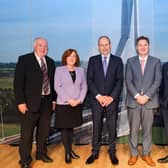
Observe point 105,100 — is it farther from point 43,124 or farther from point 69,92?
point 43,124

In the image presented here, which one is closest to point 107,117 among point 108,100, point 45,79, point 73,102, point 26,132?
point 108,100

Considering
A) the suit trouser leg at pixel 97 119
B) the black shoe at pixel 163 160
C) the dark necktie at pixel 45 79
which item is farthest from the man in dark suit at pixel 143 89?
the dark necktie at pixel 45 79

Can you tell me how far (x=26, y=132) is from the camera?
3779 millimetres

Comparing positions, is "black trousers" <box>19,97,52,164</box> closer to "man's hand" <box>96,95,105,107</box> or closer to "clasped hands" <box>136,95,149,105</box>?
"man's hand" <box>96,95,105,107</box>

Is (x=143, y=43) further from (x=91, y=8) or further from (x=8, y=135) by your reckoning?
(x=8, y=135)

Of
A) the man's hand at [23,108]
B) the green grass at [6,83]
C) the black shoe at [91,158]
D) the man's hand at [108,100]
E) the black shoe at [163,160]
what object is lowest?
the black shoe at [163,160]

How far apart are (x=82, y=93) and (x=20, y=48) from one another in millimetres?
1661

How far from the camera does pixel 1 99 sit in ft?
16.9

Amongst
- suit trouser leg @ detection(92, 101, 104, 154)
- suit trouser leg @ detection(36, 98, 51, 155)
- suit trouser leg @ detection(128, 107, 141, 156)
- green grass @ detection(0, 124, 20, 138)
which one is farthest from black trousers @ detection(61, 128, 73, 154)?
green grass @ detection(0, 124, 20, 138)

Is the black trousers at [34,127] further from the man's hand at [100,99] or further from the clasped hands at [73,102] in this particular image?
the man's hand at [100,99]

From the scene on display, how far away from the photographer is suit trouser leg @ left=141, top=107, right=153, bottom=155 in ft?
12.8

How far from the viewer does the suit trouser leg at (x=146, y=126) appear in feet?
12.8

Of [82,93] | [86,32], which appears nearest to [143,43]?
[82,93]

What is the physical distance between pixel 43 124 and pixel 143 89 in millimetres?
1295
